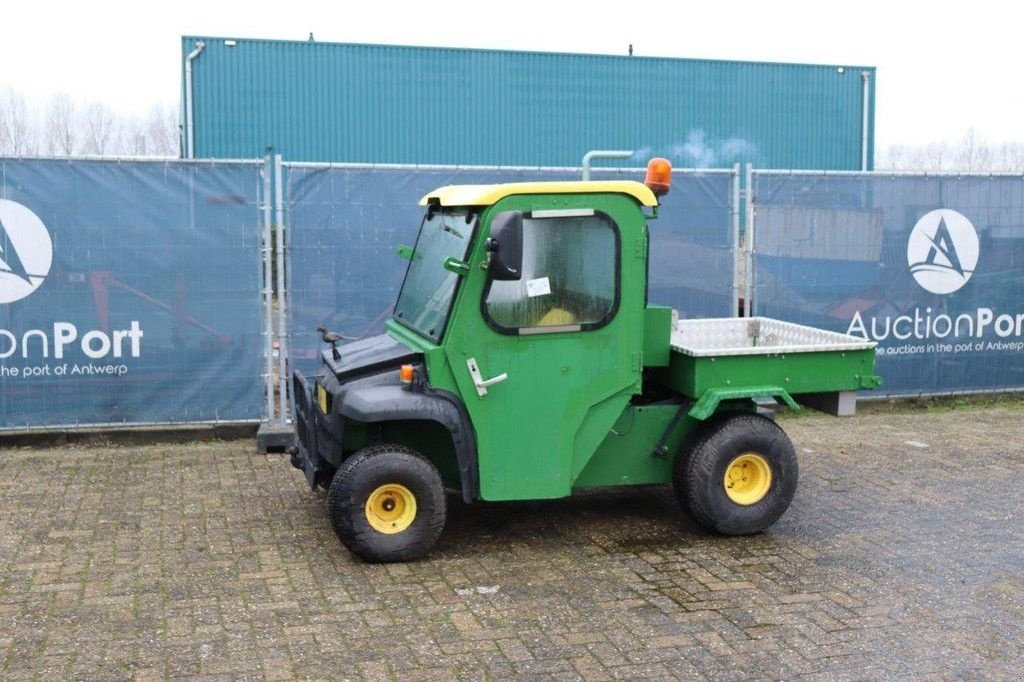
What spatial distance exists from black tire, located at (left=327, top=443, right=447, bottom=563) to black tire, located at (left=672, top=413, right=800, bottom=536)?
153 centimetres

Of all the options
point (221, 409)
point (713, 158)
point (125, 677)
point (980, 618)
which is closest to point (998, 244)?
point (980, 618)

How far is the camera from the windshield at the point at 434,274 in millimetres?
6621

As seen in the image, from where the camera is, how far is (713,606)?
5.85 meters

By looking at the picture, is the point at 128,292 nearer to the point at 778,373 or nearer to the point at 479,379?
the point at 479,379

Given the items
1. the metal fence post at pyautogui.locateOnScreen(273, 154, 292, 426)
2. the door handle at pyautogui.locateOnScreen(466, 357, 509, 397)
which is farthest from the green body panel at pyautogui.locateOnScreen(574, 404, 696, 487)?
the metal fence post at pyautogui.locateOnScreen(273, 154, 292, 426)

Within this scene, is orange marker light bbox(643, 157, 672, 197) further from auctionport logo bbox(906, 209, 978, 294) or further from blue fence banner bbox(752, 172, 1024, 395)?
auctionport logo bbox(906, 209, 978, 294)

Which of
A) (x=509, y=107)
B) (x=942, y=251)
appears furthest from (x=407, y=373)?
(x=509, y=107)

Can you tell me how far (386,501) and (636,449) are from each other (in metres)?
1.59

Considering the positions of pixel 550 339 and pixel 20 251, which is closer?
pixel 550 339

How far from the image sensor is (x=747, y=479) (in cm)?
713

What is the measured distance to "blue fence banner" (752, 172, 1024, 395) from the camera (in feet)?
35.0

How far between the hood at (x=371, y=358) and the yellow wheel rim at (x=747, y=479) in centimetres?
206

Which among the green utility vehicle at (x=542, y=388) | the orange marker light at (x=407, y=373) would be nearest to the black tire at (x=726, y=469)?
the green utility vehicle at (x=542, y=388)

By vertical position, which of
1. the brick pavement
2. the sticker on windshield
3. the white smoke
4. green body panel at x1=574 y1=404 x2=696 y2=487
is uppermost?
the white smoke
